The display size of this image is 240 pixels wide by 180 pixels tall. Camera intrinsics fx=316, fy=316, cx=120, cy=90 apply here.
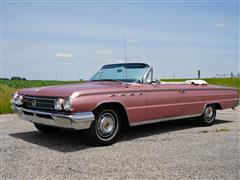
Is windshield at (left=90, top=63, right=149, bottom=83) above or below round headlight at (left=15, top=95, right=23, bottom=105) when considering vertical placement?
above

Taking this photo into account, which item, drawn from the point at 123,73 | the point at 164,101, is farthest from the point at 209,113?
the point at 123,73

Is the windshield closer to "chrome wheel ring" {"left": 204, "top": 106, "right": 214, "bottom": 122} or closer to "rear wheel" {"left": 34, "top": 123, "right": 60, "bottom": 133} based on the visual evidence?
"rear wheel" {"left": 34, "top": 123, "right": 60, "bottom": 133}

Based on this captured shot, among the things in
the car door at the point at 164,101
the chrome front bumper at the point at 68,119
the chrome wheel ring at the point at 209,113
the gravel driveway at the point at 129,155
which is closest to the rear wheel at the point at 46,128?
the gravel driveway at the point at 129,155

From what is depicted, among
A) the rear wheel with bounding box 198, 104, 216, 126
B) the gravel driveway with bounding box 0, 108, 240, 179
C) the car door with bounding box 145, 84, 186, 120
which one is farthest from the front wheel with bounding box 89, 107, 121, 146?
the rear wheel with bounding box 198, 104, 216, 126

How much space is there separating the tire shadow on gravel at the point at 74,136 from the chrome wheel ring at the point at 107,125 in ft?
0.94

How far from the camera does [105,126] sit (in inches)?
227

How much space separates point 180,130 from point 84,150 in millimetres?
2809

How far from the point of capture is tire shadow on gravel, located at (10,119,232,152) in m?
5.64

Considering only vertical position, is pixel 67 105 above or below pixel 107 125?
above

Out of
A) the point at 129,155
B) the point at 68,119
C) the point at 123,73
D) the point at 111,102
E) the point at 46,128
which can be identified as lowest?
the point at 129,155

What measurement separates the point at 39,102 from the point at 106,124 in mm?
1291

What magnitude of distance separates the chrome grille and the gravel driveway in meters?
0.69

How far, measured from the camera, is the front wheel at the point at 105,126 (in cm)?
555

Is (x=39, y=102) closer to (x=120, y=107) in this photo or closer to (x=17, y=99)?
(x=17, y=99)
